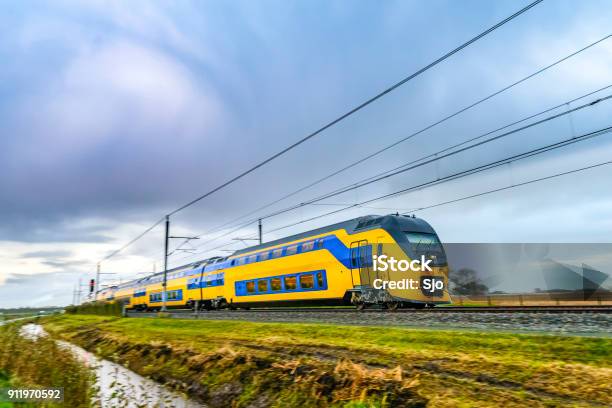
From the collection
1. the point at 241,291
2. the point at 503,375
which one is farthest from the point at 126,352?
the point at 241,291

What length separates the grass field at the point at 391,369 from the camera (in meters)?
5.47

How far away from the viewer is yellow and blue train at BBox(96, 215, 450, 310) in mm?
20344

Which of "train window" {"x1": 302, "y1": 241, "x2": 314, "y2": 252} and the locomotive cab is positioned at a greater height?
"train window" {"x1": 302, "y1": 241, "x2": 314, "y2": 252}

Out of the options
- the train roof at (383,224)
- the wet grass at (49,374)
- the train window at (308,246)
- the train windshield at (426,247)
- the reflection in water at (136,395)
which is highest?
the train roof at (383,224)

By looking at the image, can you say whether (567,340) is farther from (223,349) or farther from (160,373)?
(160,373)

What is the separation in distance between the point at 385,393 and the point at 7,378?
Answer: 1213cm

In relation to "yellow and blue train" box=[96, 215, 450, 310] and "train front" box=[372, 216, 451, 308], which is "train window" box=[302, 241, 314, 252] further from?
"train front" box=[372, 216, 451, 308]

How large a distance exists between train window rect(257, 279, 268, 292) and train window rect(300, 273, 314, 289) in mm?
4575

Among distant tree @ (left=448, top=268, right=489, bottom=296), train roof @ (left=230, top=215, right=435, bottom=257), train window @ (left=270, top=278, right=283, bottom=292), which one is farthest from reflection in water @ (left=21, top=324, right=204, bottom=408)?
distant tree @ (left=448, top=268, right=489, bottom=296)

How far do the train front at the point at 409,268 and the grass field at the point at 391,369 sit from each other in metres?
8.13

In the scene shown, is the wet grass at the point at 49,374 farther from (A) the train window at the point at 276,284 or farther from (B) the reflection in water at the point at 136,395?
(A) the train window at the point at 276,284

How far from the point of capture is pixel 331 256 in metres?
23.5
